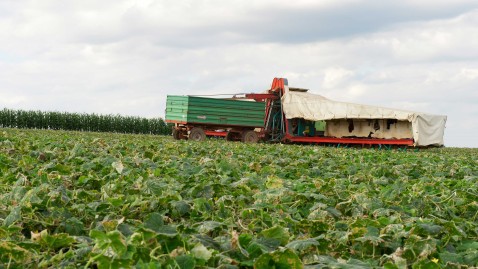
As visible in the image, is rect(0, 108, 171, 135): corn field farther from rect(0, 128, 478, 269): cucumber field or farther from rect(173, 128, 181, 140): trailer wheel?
rect(0, 128, 478, 269): cucumber field

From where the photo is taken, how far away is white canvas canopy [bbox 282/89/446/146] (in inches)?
905

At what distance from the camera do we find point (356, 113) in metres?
24.2

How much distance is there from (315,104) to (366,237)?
2230 cm

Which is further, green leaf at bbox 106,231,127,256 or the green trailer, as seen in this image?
the green trailer

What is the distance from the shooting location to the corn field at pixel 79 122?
141 feet

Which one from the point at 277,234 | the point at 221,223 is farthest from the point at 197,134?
the point at 277,234

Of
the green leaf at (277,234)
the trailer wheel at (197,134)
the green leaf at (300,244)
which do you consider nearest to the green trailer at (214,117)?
the trailer wheel at (197,134)

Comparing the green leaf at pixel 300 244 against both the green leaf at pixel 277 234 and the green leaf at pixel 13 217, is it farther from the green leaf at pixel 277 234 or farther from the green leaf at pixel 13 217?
the green leaf at pixel 13 217

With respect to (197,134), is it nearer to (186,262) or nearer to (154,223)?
(154,223)

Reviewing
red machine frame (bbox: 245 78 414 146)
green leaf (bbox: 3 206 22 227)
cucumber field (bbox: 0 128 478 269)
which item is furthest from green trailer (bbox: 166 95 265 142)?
green leaf (bbox: 3 206 22 227)

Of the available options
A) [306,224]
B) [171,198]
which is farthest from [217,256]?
[171,198]

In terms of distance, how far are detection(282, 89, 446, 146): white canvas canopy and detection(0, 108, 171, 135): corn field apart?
23.5m

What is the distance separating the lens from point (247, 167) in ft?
25.1

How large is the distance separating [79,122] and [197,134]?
23.8 meters
